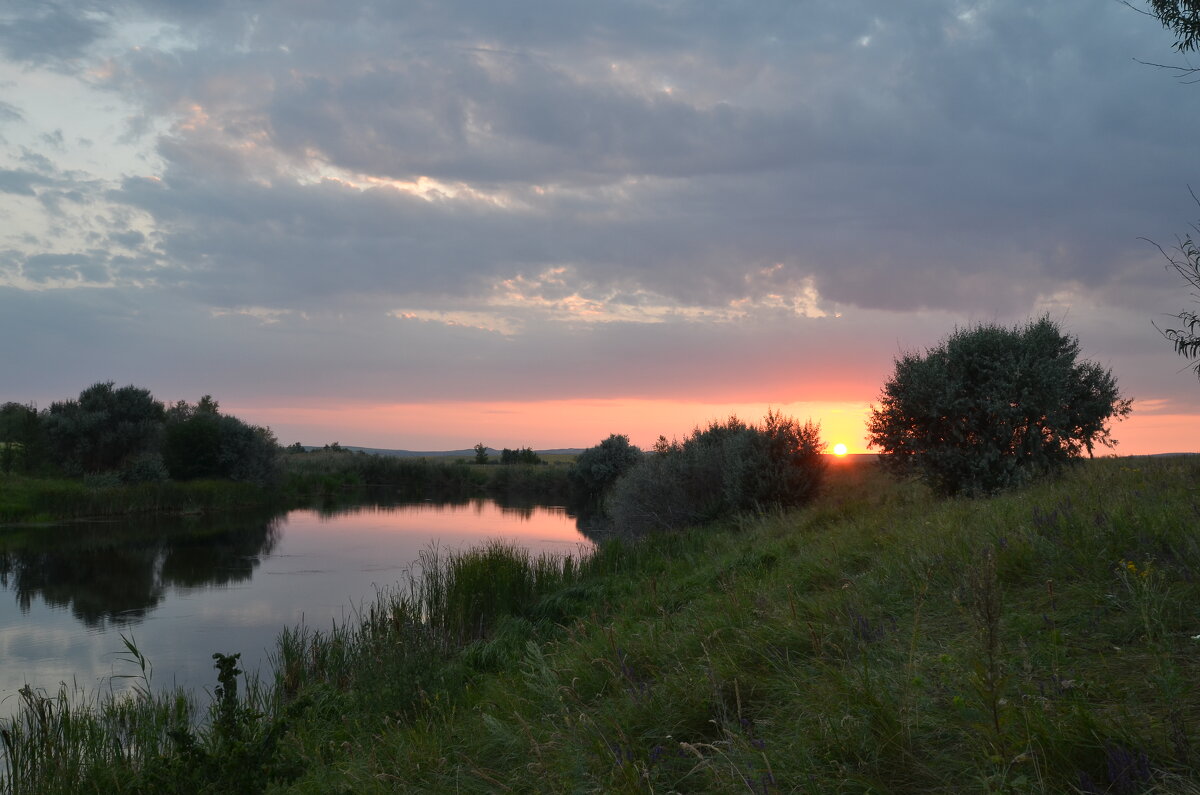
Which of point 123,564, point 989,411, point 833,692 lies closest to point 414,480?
point 123,564

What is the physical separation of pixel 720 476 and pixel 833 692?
16.9 meters

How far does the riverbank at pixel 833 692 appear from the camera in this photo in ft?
9.82

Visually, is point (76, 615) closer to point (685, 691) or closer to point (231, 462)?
point (685, 691)

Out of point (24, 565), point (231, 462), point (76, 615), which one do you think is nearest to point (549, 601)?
point (76, 615)

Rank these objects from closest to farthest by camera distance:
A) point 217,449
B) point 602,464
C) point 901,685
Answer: point 901,685 < point 217,449 < point 602,464

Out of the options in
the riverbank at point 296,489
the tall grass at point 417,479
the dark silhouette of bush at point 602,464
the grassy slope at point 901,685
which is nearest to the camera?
the grassy slope at point 901,685

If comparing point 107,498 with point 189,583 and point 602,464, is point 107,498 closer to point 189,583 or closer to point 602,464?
point 189,583

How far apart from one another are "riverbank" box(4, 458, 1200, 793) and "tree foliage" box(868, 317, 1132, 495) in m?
3.63

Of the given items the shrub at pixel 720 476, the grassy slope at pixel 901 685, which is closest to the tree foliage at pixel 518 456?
the shrub at pixel 720 476

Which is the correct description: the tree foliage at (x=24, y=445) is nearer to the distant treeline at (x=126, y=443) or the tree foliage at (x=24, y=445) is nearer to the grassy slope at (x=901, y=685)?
the distant treeline at (x=126, y=443)

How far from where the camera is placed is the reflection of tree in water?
18.6m

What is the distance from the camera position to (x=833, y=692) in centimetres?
369

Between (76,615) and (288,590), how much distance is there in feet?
15.0

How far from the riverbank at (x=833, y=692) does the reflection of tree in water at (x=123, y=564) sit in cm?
1229
